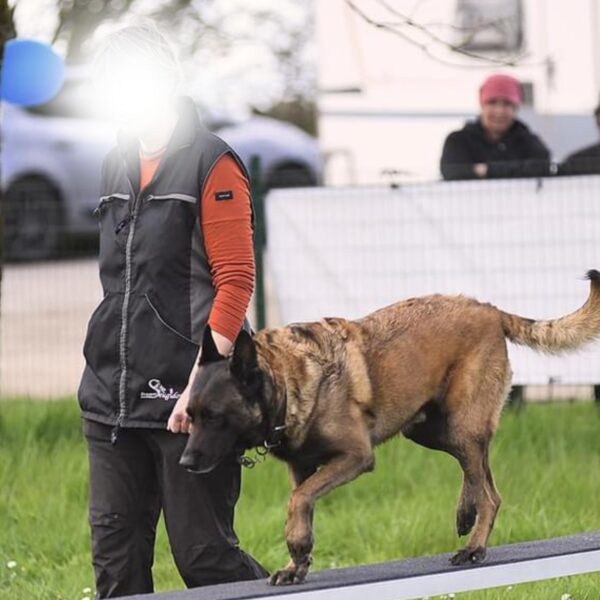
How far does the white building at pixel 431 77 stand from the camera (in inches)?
422

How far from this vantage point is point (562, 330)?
4.77m

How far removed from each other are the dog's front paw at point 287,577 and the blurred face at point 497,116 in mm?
5343

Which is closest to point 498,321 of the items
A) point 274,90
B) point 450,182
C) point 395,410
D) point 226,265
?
point 395,410

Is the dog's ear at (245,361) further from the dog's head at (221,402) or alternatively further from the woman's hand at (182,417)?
the woman's hand at (182,417)

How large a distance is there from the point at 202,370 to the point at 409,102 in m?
7.50

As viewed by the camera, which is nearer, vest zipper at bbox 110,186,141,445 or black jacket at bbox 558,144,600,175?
vest zipper at bbox 110,186,141,445

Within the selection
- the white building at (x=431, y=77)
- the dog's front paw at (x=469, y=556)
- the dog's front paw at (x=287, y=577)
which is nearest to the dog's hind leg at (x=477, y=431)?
the dog's front paw at (x=469, y=556)

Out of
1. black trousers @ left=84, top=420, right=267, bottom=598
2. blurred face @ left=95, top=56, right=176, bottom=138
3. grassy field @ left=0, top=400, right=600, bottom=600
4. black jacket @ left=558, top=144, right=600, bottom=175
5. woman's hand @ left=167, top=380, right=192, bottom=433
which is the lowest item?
grassy field @ left=0, top=400, right=600, bottom=600

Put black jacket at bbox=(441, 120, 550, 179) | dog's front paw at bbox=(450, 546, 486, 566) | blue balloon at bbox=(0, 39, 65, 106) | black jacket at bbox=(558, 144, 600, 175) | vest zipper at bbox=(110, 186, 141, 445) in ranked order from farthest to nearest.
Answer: black jacket at bbox=(441, 120, 550, 179) → black jacket at bbox=(558, 144, 600, 175) → blue balloon at bbox=(0, 39, 65, 106) → dog's front paw at bbox=(450, 546, 486, 566) → vest zipper at bbox=(110, 186, 141, 445)

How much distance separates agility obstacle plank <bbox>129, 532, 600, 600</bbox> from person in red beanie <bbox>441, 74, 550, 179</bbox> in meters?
4.62

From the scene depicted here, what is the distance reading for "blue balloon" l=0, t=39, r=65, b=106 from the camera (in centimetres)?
796

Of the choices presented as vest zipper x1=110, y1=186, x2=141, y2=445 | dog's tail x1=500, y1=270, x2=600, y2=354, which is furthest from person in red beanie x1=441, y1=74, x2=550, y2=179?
vest zipper x1=110, y1=186, x2=141, y2=445

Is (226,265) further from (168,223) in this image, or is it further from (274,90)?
(274,90)

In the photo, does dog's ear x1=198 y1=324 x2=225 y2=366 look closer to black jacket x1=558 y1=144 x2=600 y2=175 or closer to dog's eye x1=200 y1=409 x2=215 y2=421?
dog's eye x1=200 y1=409 x2=215 y2=421
